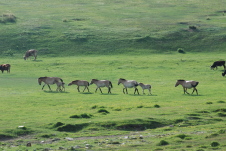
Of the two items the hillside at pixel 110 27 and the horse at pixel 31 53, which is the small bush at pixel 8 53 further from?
the horse at pixel 31 53

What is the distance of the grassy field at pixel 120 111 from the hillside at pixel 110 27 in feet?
59.2

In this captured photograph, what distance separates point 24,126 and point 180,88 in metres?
21.1

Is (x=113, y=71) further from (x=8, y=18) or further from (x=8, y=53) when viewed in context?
(x=8, y=18)

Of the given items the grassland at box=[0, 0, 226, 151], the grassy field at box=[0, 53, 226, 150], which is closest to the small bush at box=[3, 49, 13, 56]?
the grassland at box=[0, 0, 226, 151]

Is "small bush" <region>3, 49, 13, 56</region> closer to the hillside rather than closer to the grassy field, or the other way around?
the hillside

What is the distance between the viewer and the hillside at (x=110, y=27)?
216 ft

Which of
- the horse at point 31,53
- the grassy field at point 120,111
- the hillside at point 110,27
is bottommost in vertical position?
the grassy field at point 120,111

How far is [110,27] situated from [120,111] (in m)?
53.5

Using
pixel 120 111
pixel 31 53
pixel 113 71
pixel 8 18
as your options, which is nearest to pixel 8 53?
pixel 31 53

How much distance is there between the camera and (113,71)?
48375mm

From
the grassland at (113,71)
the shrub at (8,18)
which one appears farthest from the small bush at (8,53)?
the shrub at (8,18)

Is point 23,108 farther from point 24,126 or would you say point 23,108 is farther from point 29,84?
point 29,84

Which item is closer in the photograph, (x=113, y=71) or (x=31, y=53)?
(x=113, y=71)

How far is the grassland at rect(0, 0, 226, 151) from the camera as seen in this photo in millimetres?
19031
